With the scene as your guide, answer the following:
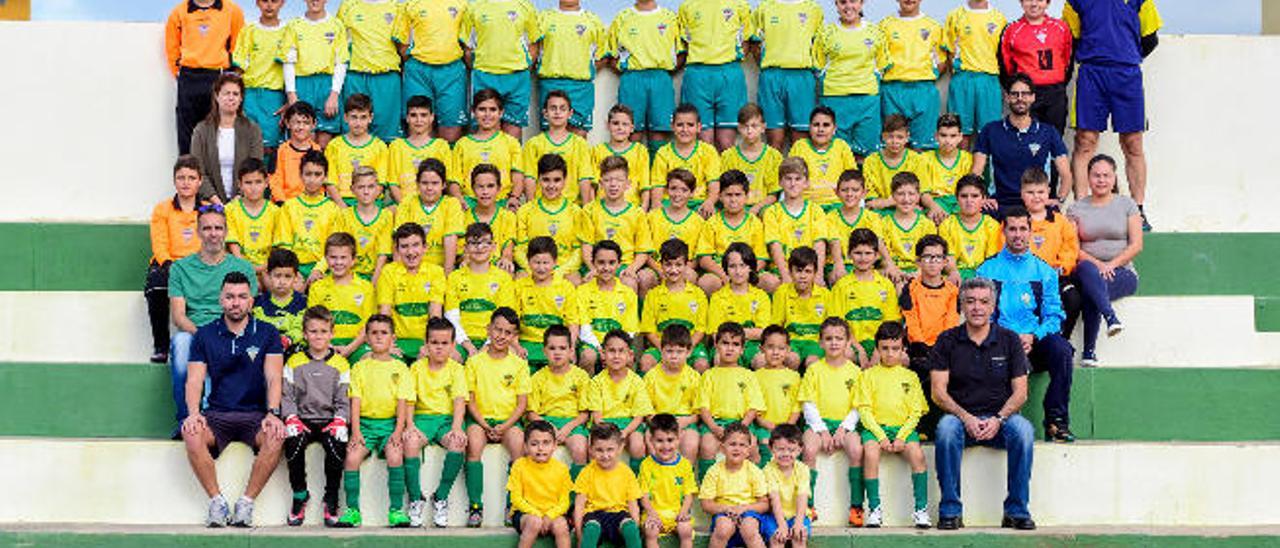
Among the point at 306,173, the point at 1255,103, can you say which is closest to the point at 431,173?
the point at 306,173

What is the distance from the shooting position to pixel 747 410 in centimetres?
868

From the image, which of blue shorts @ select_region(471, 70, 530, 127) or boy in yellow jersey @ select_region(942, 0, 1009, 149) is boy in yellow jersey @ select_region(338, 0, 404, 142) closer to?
blue shorts @ select_region(471, 70, 530, 127)

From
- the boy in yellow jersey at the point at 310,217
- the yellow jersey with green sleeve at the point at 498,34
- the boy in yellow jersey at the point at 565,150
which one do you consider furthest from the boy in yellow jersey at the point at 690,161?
the boy in yellow jersey at the point at 310,217

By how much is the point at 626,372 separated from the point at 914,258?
2049mm

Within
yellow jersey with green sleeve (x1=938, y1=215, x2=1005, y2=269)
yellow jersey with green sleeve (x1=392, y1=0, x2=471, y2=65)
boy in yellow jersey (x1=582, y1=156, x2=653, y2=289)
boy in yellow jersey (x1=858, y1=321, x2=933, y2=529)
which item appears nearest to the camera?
boy in yellow jersey (x1=858, y1=321, x2=933, y2=529)

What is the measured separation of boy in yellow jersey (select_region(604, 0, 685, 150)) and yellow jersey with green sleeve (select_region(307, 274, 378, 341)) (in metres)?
2.49

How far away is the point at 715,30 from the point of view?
1104 cm

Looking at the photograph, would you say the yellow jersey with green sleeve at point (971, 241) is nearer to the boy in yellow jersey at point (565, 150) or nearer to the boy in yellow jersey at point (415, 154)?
the boy in yellow jersey at point (565, 150)

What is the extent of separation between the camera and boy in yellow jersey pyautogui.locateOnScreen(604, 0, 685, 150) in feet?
36.2

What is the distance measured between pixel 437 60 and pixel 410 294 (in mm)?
2120

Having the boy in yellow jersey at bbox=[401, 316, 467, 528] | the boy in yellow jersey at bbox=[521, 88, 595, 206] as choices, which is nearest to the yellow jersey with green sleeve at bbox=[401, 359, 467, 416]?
the boy in yellow jersey at bbox=[401, 316, 467, 528]

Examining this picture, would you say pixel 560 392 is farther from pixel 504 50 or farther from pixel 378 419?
pixel 504 50

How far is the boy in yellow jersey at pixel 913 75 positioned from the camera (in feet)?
36.0

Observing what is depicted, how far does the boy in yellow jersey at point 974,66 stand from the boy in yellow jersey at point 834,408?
2693 mm
